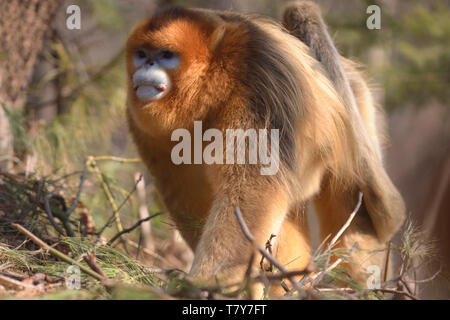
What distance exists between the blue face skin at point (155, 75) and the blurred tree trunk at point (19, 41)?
Result: 206 centimetres

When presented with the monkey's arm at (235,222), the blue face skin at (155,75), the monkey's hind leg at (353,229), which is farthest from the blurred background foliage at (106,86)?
the monkey's hind leg at (353,229)

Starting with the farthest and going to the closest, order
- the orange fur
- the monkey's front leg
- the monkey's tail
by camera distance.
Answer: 1. the monkey's tail
2. the orange fur
3. the monkey's front leg

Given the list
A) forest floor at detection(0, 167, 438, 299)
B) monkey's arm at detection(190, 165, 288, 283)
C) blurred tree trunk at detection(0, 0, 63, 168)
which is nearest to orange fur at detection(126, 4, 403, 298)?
monkey's arm at detection(190, 165, 288, 283)

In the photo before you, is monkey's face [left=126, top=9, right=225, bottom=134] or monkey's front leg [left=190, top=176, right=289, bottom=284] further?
monkey's face [left=126, top=9, right=225, bottom=134]

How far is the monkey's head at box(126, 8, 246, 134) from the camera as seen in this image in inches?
112

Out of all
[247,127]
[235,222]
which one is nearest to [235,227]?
[235,222]

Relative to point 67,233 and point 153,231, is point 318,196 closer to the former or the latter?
point 67,233

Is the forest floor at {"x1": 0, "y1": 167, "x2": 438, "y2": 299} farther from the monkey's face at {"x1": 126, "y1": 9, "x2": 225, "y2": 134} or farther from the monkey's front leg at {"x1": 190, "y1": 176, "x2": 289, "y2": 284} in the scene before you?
the monkey's face at {"x1": 126, "y1": 9, "x2": 225, "y2": 134}

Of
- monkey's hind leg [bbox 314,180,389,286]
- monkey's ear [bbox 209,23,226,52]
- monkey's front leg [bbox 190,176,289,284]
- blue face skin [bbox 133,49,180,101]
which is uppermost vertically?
monkey's ear [bbox 209,23,226,52]

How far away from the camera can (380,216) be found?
11.6 ft

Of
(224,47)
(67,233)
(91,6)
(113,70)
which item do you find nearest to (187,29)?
(224,47)

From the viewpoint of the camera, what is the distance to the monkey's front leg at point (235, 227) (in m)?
2.40

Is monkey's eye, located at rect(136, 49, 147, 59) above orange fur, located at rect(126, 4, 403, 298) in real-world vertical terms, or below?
above

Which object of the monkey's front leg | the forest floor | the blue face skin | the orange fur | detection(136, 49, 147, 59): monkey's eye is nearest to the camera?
the forest floor
